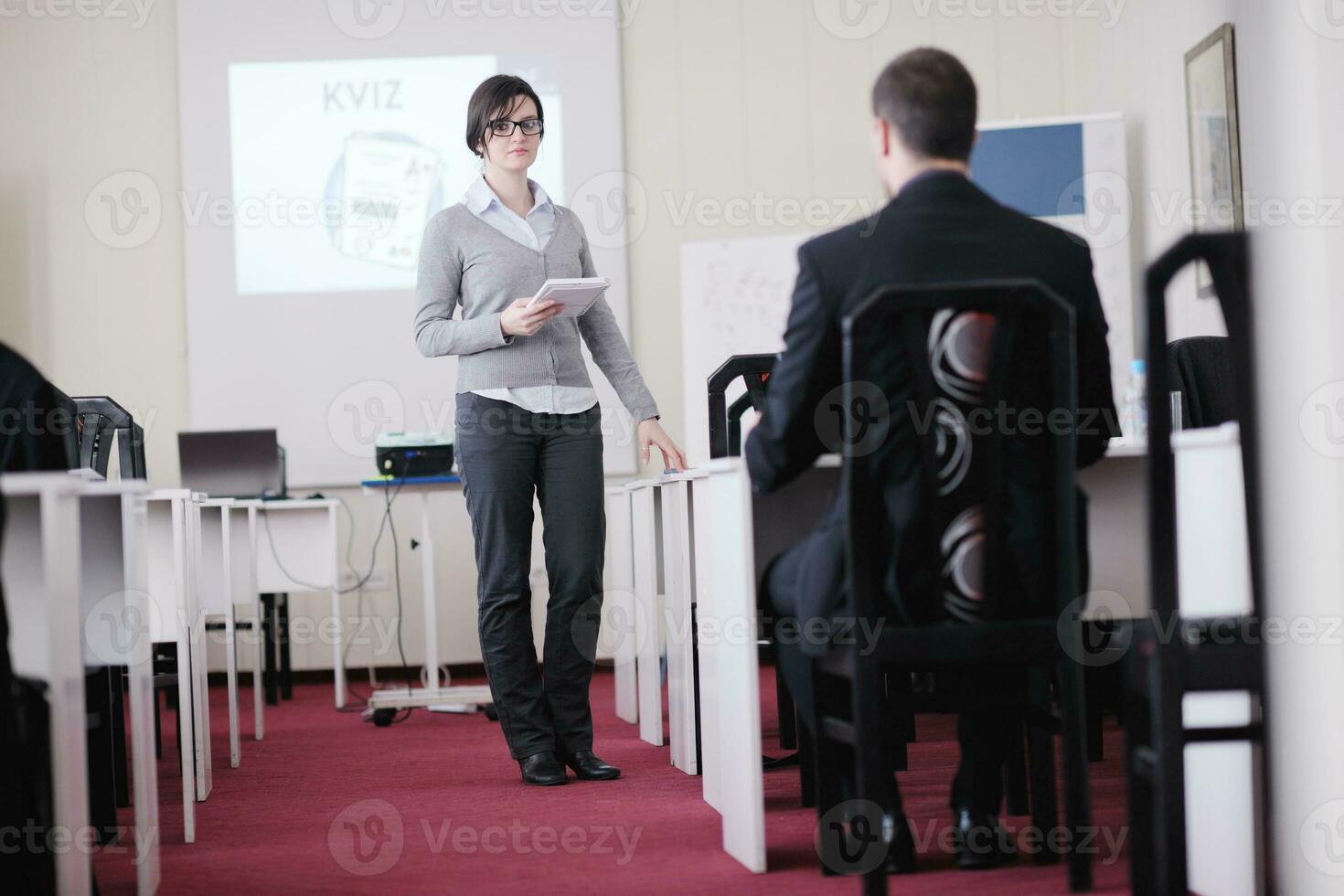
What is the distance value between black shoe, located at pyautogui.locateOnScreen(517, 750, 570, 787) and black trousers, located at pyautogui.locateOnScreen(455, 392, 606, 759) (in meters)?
0.02

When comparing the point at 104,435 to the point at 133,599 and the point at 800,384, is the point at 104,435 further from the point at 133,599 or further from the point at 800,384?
the point at 800,384

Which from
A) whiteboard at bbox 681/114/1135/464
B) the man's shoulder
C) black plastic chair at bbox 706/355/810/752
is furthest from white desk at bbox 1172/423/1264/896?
whiteboard at bbox 681/114/1135/464

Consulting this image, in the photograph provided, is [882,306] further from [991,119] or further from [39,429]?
[991,119]

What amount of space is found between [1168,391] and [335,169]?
15.5 feet

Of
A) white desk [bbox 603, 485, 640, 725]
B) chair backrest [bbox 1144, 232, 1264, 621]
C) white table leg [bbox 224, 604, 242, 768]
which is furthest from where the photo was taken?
white desk [bbox 603, 485, 640, 725]

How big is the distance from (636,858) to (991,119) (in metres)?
4.21

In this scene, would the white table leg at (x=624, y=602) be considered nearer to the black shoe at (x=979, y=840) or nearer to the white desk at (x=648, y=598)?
the white desk at (x=648, y=598)

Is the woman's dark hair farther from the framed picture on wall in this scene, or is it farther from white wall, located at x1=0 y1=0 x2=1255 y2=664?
white wall, located at x1=0 y1=0 x2=1255 y2=664

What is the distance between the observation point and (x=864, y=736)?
1721mm

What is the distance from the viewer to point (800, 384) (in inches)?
73.2

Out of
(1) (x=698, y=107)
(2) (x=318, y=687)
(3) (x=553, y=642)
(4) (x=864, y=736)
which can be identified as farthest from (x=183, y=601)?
(1) (x=698, y=107)

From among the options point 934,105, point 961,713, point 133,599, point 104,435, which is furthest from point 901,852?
point 104,435

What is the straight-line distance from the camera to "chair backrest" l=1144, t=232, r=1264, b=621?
1.40 metres

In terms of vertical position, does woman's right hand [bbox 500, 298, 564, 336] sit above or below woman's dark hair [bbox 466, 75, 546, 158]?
below
